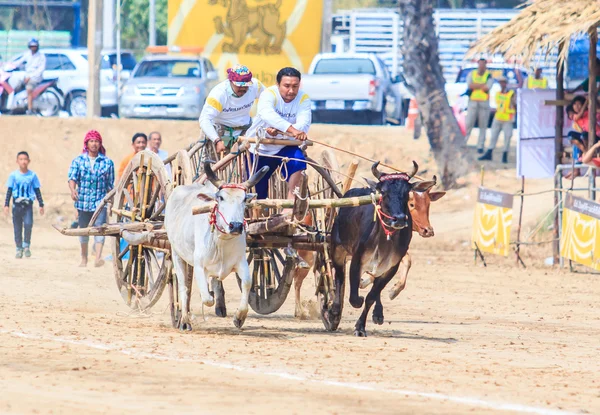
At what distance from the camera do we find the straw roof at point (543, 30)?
1834cm

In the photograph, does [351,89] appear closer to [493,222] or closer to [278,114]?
[493,222]

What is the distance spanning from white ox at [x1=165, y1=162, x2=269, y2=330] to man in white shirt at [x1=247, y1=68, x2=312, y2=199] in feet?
2.41

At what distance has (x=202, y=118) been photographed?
1245cm

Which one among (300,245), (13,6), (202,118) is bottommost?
(300,245)

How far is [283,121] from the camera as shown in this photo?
38.2 ft

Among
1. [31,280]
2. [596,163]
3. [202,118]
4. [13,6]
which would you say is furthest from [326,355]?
[13,6]

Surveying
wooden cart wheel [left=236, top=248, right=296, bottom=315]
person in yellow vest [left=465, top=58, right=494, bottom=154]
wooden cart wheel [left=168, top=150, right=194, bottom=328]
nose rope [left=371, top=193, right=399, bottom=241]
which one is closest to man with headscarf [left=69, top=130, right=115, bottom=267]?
wooden cart wheel [left=168, top=150, right=194, bottom=328]

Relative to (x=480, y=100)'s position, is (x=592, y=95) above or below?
below

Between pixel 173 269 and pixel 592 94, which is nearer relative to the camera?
pixel 173 269

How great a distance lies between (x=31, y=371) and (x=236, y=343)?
2.17 meters

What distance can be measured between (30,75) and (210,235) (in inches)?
800

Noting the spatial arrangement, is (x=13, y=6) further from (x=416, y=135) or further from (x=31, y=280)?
(x=31, y=280)

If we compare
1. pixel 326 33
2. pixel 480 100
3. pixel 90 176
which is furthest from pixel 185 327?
pixel 326 33

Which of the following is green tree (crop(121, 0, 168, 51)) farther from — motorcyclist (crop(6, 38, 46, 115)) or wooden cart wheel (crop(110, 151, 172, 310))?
wooden cart wheel (crop(110, 151, 172, 310))
